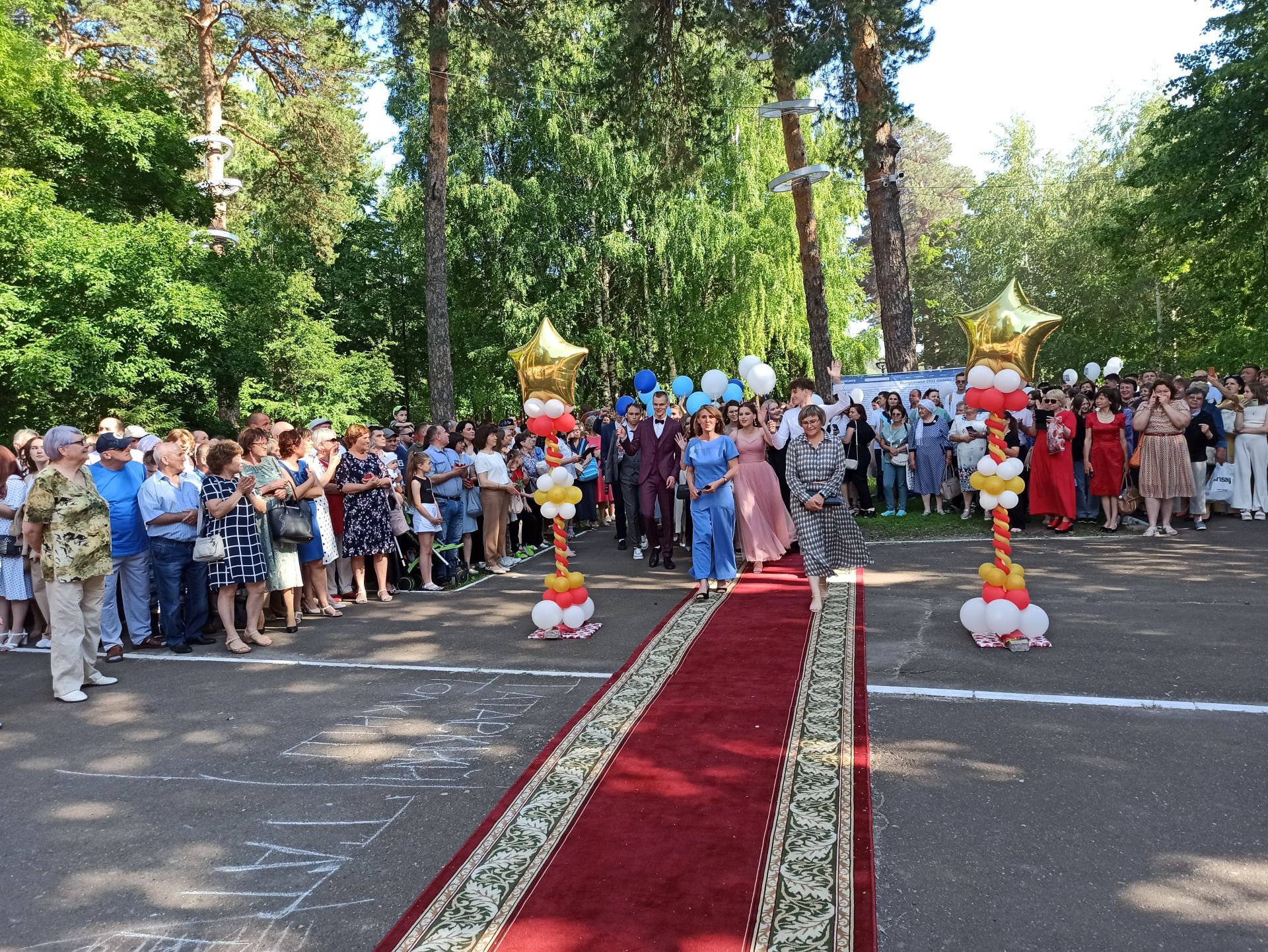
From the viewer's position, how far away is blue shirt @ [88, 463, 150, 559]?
26.2 ft

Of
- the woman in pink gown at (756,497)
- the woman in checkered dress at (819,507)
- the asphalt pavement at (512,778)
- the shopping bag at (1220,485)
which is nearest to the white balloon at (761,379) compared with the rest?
the woman in pink gown at (756,497)

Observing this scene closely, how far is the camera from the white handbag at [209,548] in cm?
771

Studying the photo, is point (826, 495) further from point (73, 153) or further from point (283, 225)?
point (283, 225)

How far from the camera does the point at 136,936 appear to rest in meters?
3.54

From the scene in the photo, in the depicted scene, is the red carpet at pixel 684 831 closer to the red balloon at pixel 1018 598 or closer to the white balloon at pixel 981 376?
the red balloon at pixel 1018 598

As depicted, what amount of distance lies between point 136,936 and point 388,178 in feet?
87.8

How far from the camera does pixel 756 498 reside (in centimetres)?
1066

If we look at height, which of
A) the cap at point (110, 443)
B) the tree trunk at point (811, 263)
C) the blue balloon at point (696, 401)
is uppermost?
the tree trunk at point (811, 263)

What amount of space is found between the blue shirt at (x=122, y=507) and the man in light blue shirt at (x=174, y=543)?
9 cm

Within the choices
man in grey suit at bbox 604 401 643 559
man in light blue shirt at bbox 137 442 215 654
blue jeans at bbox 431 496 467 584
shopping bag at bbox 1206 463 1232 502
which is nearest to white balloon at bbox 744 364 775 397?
man in grey suit at bbox 604 401 643 559

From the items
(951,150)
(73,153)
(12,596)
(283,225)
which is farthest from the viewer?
(951,150)

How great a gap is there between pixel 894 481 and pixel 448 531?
25.0 ft

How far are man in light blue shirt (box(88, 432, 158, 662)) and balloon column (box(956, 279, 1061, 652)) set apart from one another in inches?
300

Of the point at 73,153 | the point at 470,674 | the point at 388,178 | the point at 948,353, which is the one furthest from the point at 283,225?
the point at 948,353
